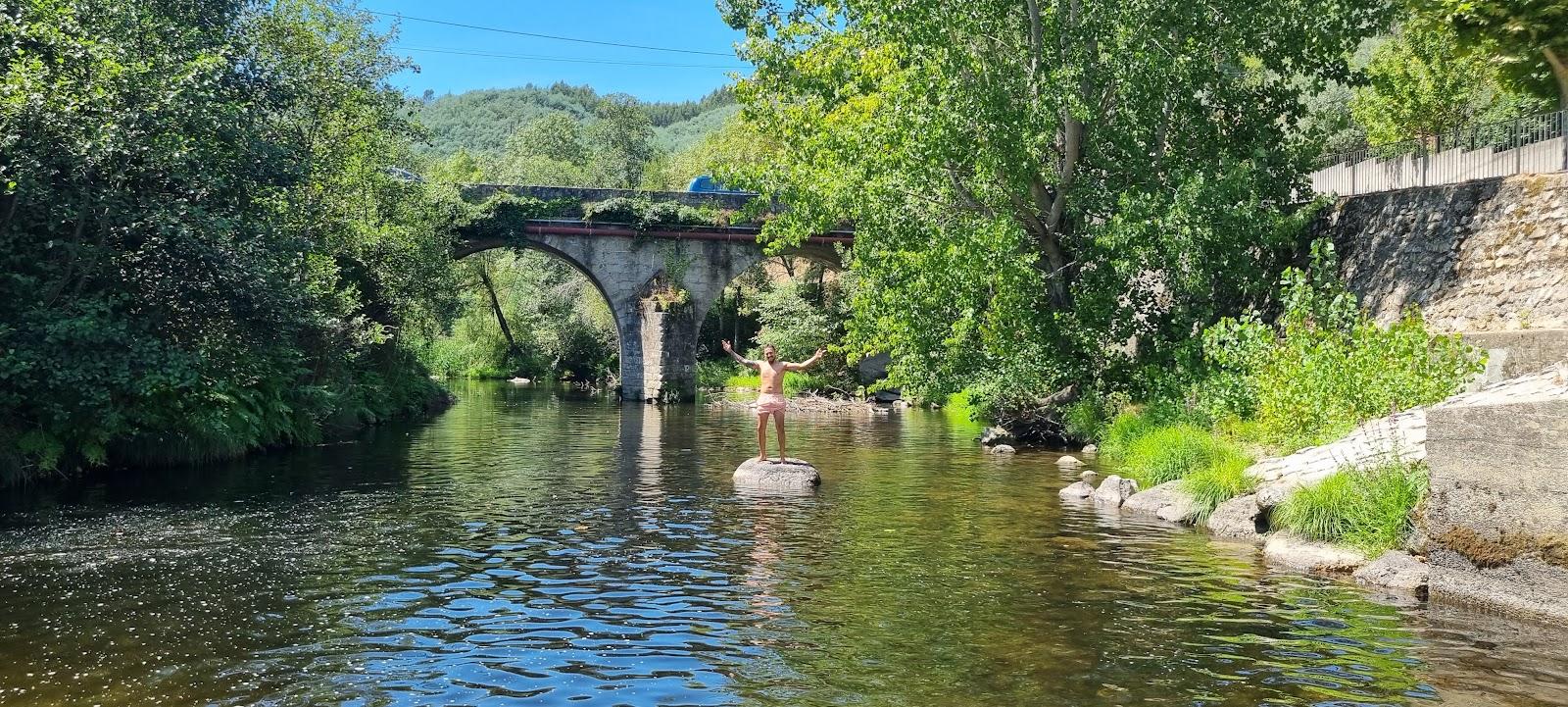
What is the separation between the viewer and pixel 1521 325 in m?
15.5

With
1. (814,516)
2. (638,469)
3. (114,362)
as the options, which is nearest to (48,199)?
A: (114,362)

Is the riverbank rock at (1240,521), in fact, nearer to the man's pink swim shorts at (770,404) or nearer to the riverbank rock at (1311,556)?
the riverbank rock at (1311,556)

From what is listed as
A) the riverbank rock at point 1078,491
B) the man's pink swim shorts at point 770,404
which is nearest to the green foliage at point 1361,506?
the riverbank rock at point 1078,491

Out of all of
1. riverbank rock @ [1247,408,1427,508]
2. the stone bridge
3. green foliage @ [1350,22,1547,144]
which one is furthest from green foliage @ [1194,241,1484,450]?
the stone bridge

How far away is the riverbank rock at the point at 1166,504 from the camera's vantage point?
13.1m

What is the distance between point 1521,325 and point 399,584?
14.2 metres

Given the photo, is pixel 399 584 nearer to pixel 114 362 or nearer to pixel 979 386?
pixel 114 362

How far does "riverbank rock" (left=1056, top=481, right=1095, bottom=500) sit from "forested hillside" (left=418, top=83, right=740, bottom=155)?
145m

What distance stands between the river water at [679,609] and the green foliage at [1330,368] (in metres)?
2.50

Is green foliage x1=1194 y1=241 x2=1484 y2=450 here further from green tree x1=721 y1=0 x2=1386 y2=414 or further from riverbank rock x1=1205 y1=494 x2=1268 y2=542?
green tree x1=721 y1=0 x2=1386 y2=414

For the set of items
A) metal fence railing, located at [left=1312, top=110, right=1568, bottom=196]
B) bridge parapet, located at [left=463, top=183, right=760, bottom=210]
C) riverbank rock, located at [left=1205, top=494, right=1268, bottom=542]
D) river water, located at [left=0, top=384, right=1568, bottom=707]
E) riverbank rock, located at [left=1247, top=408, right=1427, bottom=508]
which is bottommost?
river water, located at [left=0, top=384, right=1568, bottom=707]

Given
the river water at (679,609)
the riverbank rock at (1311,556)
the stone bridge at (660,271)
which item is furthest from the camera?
the stone bridge at (660,271)

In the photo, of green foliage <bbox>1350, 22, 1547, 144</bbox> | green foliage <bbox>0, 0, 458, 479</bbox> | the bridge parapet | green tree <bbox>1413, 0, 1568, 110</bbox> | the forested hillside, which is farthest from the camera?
the forested hillside

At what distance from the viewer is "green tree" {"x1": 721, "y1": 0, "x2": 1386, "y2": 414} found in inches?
740
